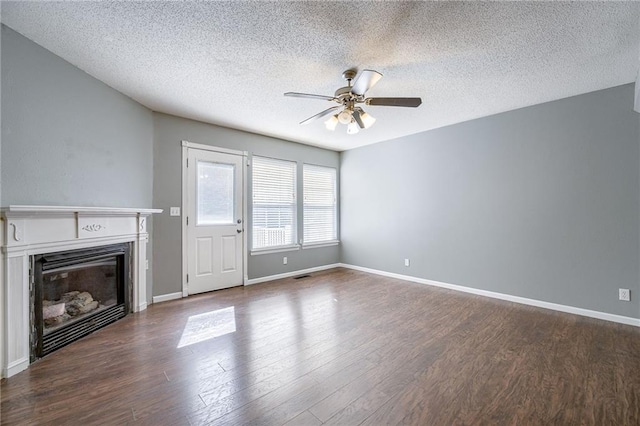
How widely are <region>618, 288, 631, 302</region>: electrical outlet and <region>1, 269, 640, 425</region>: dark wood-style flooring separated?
0.35 m

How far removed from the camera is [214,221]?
13.8 feet

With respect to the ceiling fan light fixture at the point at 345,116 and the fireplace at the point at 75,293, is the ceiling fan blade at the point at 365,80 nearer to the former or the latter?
the ceiling fan light fixture at the point at 345,116

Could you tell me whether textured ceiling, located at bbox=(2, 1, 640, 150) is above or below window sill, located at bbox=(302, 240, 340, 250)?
above

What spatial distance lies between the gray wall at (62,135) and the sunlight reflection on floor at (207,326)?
164 cm

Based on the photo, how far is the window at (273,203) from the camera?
4.70 meters

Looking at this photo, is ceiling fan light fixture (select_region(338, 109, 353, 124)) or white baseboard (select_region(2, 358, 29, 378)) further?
ceiling fan light fixture (select_region(338, 109, 353, 124))

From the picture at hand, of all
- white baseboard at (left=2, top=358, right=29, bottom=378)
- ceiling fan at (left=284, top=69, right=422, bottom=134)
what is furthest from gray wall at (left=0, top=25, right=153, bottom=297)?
ceiling fan at (left=284, top=69, right=422, bottom=134)

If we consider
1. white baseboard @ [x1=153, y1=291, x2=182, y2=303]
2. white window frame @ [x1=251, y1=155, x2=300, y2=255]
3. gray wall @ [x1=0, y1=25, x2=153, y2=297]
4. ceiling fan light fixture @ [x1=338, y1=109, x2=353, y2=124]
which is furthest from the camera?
white window frame @ [x1=251, y1=155, x2=300, y2=255]

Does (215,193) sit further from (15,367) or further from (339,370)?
(339,370)

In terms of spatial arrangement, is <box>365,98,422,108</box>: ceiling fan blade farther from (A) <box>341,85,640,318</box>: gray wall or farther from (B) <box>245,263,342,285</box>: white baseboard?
(B) <box>245,263,342,285</box>: white baseboard

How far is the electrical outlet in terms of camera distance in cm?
293

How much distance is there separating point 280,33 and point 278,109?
1.50 meters

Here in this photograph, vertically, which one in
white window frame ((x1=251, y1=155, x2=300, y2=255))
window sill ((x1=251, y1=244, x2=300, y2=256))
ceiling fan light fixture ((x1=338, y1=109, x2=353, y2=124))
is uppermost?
ceiling fan light fixture ((x1=338, y1=109, x2=353, y2=124))

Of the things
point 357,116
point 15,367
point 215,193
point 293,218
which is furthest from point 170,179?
point 357,116
